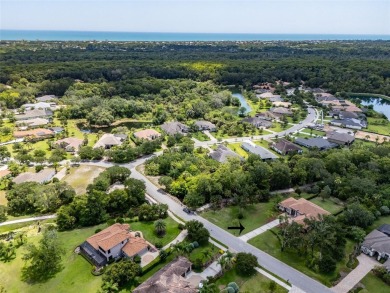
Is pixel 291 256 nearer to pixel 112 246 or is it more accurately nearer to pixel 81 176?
pixel 112 246

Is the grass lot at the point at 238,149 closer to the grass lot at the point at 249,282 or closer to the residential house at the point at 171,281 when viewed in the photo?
the grass lot at the point at 249,282

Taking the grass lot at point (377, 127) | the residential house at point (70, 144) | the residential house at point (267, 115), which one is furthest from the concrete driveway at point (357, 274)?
the residential house at point (267, 115)

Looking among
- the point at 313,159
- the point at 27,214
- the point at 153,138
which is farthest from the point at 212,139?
the point at 27,214

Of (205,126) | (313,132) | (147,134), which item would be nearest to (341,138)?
(313,132)

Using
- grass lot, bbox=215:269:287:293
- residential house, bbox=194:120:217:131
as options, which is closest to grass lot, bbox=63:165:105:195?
grass lot, bbox=215:269:287:293

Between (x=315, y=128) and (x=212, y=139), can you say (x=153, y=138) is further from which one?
(x=315, y=128)

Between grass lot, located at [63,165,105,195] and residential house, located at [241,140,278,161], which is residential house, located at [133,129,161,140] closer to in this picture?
grass lot, located at [63,165,105,195]
